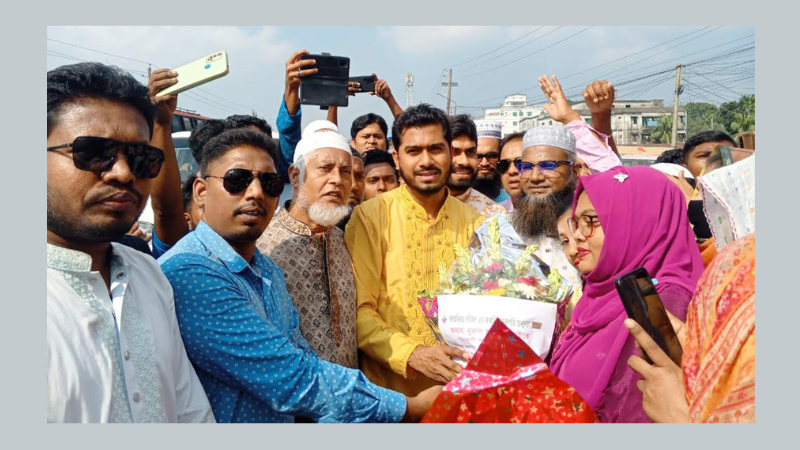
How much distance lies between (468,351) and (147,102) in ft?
5.49

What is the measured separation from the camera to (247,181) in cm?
271

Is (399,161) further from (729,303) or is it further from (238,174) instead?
(729,303)

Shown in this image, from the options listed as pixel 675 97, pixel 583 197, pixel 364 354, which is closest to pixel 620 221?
pixel 583 197

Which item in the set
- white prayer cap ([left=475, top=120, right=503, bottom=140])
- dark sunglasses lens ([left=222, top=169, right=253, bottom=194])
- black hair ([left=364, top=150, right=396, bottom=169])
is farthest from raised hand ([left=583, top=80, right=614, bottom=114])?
dark sunglasses lens ([left=222, top=169, right=253, bottom=194])

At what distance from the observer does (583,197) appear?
2.94 m

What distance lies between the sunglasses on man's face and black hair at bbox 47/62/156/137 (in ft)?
0.41

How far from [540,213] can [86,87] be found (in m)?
2.88

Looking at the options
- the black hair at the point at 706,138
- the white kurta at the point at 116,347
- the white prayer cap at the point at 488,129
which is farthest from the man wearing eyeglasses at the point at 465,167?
the white kurta at the point at 116,347

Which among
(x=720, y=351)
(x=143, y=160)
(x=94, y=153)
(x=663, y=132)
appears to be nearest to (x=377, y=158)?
(x=143, y=160)

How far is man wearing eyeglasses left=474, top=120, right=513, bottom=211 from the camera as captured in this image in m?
5.85

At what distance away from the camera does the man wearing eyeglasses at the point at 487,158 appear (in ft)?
19.2

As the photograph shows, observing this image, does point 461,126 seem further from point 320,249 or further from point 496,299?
point 496,299

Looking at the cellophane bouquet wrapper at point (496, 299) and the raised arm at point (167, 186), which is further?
the raised arm at point (167, 186)

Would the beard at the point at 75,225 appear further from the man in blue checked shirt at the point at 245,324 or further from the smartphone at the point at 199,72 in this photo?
the smartphone at the point at 199,72
